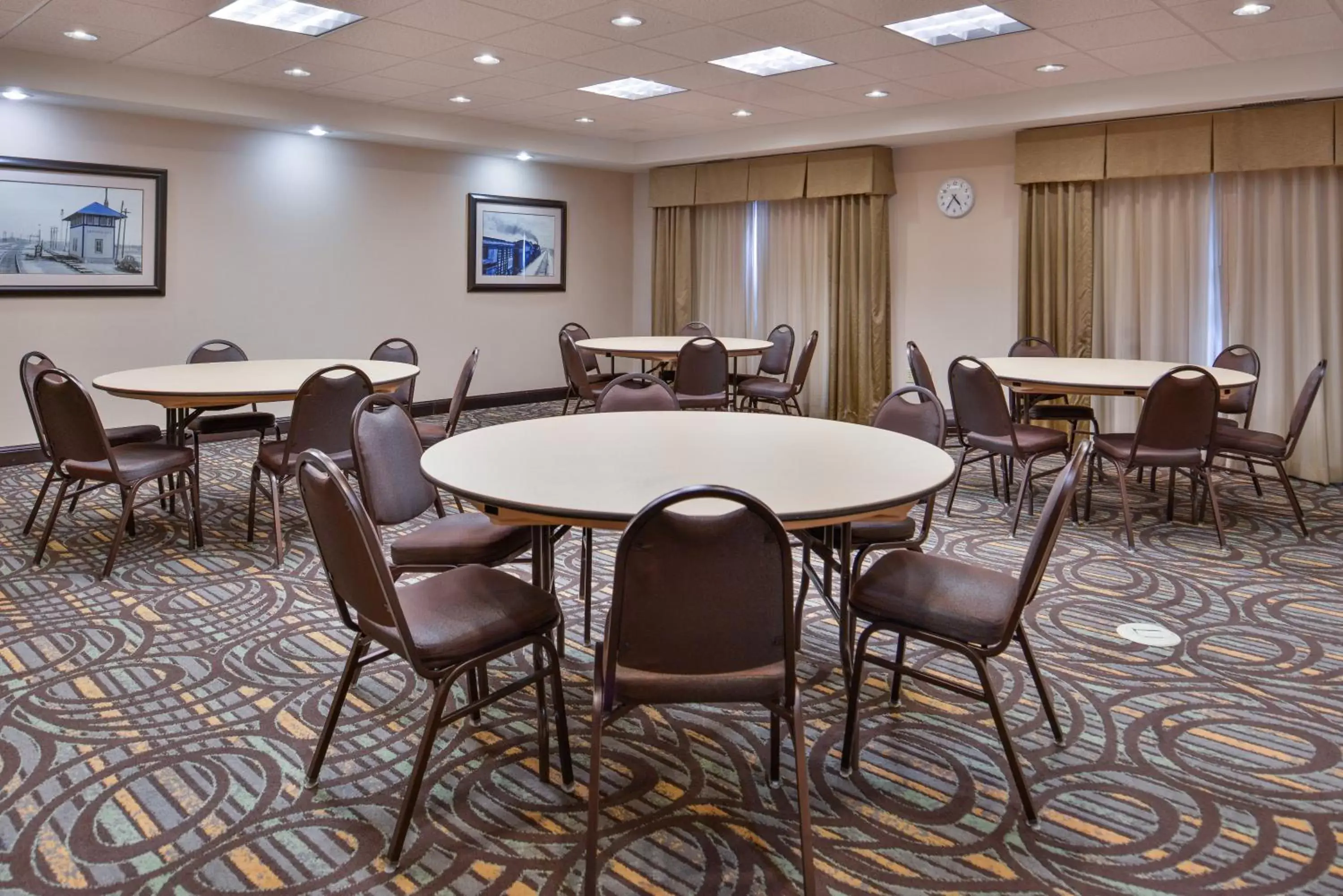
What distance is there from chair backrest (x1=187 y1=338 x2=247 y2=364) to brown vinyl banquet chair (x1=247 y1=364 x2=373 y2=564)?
1.53 metres

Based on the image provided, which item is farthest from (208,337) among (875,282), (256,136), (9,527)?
(875,282)

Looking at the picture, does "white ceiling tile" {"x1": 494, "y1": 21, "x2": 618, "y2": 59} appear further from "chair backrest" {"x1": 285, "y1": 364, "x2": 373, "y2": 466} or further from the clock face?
the clock face

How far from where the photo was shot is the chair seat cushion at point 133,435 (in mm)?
4711

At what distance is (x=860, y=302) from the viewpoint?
8.28m

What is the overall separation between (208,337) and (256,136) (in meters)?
1.56

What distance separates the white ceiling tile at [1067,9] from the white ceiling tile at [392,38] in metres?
2.94

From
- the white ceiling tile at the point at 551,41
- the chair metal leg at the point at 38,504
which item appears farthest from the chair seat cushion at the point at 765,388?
the chair metal leg at the point at 38,504

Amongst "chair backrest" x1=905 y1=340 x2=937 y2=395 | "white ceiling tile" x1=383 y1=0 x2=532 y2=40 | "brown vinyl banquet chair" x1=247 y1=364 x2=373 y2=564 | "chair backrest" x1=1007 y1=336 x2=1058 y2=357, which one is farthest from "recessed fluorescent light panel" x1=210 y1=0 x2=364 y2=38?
"chair backrest" x1=1007 y1=336 x2=1058 y2=357

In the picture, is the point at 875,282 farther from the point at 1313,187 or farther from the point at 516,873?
the point at 516,873

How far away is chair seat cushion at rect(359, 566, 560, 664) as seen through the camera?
2.06m

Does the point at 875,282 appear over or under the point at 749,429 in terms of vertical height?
over

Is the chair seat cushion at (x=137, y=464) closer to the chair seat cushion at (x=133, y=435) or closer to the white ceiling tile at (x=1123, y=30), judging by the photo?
the chair seat cushion at (x=133, y=435)

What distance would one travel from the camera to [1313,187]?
6.01 m

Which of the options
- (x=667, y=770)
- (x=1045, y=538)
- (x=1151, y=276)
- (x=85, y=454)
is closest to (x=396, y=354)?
(x=85, y=454)
